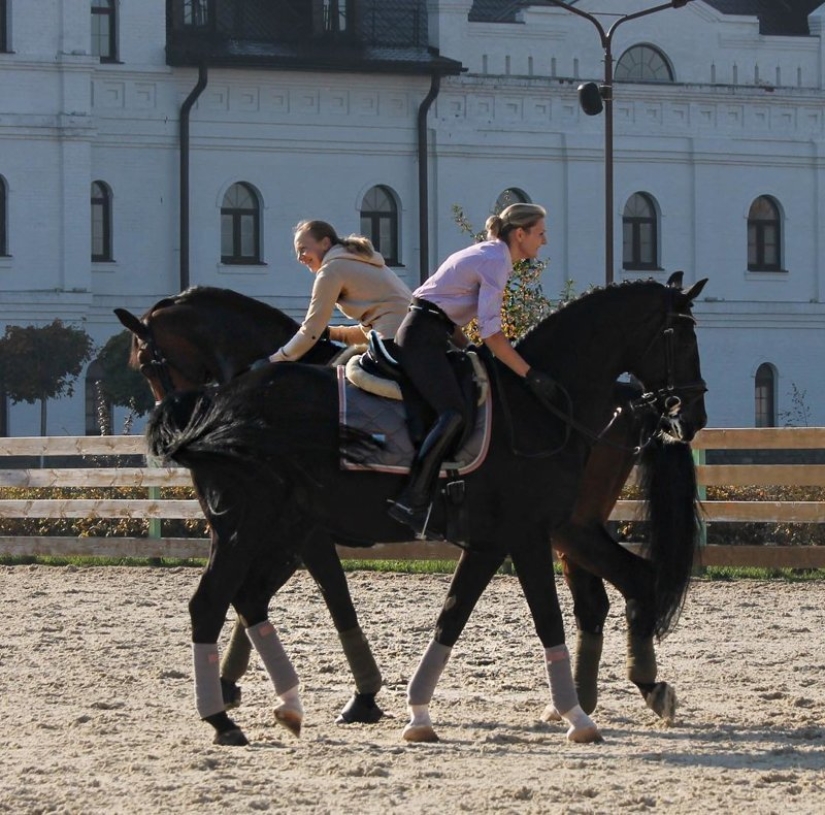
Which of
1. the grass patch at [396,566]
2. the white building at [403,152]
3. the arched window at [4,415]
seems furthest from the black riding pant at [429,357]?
the white building at [403,152]

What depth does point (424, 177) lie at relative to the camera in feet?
150

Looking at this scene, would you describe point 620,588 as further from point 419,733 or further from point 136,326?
point 136,326

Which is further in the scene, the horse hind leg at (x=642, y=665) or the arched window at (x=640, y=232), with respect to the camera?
the arched window at (x=640, y=232)

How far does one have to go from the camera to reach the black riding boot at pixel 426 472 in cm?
799

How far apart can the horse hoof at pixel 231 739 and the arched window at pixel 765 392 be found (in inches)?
1618

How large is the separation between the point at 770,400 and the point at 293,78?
47.7 ft

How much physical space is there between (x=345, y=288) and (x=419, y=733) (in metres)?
2.14

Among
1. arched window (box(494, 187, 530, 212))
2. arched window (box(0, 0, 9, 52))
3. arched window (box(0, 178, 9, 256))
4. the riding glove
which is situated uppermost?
arched window (box(0, 0, 9, 52))

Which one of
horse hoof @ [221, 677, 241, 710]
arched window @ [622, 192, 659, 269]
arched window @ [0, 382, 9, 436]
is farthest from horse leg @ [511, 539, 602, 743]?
arched window @ [622, 192, 659, 269]

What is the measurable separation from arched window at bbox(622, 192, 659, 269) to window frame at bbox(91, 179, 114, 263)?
12764 mm

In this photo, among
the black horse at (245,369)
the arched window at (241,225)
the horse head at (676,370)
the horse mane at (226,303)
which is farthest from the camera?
the arched window at (241,225)

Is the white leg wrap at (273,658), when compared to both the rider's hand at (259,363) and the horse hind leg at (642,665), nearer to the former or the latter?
the rider's hand at (259,363)

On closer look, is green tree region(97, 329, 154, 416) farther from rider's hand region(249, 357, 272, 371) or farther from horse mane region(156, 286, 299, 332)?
rider's hand region(249, 357, 272, 371)

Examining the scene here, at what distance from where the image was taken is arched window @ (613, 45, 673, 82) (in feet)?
158
